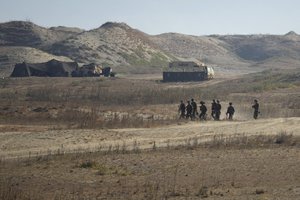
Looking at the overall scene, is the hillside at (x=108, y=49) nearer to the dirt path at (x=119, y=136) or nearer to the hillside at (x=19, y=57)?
the hillside at (x=19, y=57)

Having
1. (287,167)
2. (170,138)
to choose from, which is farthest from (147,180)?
(170,138)

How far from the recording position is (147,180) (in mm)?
17562

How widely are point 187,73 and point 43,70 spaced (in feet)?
61.6

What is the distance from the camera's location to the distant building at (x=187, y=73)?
77.7 metres

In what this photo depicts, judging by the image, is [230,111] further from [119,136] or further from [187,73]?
[187,73]

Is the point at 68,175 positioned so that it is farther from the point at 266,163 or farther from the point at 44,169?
the point at 266,163

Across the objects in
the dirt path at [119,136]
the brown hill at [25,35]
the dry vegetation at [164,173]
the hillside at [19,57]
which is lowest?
the dirt path at [119,136]

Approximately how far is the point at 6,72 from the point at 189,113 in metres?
59.6

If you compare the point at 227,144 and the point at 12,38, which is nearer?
the point at 227,144

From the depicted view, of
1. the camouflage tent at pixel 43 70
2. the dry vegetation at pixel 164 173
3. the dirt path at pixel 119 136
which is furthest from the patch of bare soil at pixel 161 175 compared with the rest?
the camouflage tent at pixel 43 70

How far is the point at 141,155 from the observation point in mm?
21969

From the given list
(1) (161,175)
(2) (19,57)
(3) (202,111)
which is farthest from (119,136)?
(2) (19,57)

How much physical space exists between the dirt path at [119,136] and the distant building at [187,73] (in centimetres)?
4548

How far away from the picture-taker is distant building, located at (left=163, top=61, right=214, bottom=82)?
77.7 m
